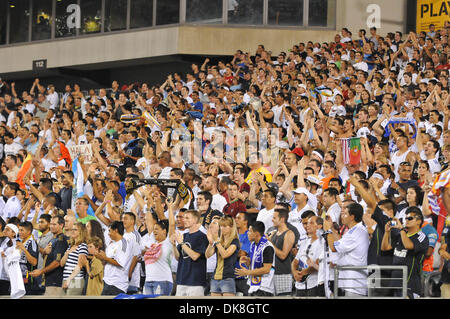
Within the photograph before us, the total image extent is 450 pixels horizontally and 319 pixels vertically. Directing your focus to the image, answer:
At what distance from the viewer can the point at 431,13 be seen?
24.9 m

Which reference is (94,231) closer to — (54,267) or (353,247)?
(54,267)

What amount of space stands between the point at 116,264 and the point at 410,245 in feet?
12.2

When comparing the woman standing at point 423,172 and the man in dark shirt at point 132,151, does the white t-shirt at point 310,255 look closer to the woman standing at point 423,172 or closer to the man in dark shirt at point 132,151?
the woman standing at point 423,172

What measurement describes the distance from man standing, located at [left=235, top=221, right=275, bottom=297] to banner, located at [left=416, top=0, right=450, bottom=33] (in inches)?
644

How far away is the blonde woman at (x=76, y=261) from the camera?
10836 mm

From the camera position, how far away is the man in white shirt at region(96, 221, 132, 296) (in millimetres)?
10633

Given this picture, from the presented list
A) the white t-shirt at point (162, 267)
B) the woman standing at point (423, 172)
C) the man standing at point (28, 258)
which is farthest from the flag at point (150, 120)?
the white t-shirt at point (162, 267)

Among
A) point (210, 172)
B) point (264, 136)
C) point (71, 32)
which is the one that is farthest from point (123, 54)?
point (210, 172)

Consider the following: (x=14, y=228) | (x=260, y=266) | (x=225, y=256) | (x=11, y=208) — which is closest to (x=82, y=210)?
(x=14, y=228)

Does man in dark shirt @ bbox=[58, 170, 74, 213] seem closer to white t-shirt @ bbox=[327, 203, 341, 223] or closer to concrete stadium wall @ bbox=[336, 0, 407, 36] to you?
white t-shirt @ bbox=[327, 203, 341, 223]

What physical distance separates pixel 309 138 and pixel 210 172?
3.05 m

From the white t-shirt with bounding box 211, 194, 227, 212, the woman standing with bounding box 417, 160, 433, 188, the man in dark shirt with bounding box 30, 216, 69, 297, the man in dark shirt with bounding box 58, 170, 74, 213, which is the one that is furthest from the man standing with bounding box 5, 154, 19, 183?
the woman standing with bounding box 417, 160, 433, 188

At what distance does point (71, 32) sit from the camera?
2875 cm
